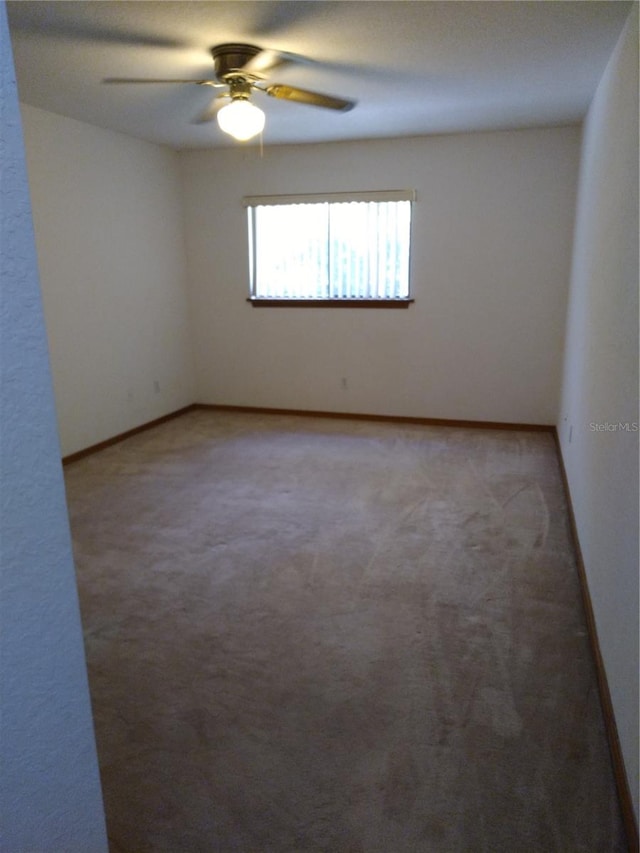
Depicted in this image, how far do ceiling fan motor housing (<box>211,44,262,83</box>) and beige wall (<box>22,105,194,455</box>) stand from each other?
5.70 ft

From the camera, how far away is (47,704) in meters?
0.85

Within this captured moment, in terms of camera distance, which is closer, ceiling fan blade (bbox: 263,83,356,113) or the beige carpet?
the beige carpet

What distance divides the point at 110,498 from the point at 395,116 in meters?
3.22

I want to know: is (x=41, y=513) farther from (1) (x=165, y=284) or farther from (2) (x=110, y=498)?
(1) (x=165, y=284)

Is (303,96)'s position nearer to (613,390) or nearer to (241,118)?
(241,118)

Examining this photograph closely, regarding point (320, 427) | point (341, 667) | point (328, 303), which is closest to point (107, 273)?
point (328, 303)

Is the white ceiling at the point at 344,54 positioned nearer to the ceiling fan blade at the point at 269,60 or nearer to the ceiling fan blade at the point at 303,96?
the ceiling fan blade at the point at 269,60

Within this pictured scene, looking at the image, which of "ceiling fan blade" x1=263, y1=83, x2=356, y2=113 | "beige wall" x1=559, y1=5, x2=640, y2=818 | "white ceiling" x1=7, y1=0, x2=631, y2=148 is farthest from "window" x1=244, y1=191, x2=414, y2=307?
"ceiling fan blade" x1=263, y1=83, x2=356, y2=113

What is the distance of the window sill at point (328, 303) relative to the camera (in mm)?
5375

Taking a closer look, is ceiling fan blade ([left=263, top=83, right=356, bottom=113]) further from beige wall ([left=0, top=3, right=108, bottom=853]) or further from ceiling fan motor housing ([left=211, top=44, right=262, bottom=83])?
beige wall ([left=0, top=3, right=108, bottom=853])

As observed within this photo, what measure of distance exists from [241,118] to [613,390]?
6.66 feet

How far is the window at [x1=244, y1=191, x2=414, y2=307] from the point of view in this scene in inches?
208

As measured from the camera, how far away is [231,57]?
2.84 metres

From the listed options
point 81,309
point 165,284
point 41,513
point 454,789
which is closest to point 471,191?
point 165,284
